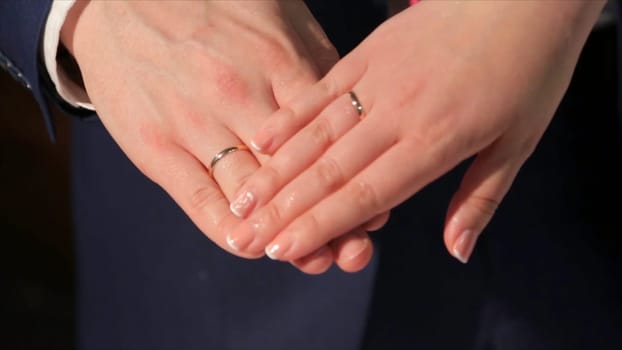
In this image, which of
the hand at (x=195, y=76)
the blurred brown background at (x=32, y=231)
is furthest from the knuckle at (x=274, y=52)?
the blurred brown background at (x=32, y=231)

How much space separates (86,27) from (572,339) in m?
0.52

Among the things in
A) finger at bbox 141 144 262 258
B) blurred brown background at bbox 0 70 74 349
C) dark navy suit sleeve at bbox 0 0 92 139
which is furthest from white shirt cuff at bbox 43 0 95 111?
blurred brown background at bbox 0 70 74 349

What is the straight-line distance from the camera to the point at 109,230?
0.86m

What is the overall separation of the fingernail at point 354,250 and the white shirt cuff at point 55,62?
11.1 inches

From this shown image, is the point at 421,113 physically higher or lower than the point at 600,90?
higher

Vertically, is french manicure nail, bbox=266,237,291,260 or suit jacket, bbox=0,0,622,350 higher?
french manicure nail, bbox=266,237,291,260

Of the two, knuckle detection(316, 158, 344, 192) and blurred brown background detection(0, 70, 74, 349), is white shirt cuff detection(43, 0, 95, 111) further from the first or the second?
blurred brown background detection(0, 70, 74, 349)

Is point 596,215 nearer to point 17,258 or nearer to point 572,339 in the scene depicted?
point 572,339

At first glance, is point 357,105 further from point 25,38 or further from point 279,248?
point 25,38

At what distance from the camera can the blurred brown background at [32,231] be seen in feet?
4.22

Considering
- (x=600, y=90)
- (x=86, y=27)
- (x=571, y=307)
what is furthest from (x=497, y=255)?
(x=86, y=27)

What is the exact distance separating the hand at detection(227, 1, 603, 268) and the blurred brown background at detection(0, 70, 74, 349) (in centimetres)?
81

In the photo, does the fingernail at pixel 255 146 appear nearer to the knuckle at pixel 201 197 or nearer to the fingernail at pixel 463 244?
the knuckle at pixel 201 197

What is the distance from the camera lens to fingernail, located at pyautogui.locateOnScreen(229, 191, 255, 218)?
1.80 feet
